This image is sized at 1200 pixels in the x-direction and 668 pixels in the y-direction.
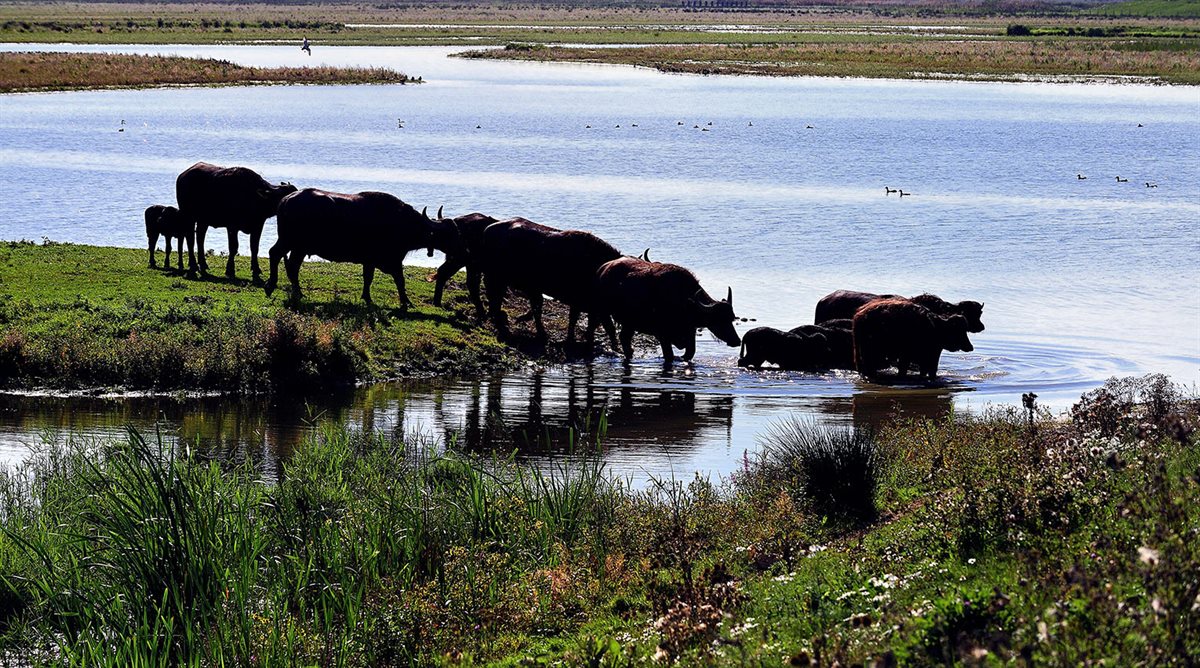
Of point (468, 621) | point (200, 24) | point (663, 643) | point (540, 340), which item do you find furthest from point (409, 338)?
point (200, 24)

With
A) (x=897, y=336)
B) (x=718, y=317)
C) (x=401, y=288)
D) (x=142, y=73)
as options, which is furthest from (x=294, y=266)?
(x=142, y=73)

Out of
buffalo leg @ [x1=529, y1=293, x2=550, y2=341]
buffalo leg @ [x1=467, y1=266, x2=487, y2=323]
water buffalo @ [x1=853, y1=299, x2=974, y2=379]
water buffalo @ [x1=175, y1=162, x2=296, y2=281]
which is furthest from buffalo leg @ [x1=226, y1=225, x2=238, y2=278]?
water buffalo @ [x1=853, y1=299, x2=974, y2=379]

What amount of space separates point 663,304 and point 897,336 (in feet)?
12.1

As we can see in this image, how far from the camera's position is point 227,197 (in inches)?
970

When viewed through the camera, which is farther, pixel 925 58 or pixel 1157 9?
pixel 1157 9

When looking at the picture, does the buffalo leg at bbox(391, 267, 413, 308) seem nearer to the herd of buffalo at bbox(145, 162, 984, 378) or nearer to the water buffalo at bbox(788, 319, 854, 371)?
the herd of buffalo at bbox(145, 162, 984, 378)

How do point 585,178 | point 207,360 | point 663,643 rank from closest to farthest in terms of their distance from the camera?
1. point 663,643
2. point 207,360
3. point 585,178

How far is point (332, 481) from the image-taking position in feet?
38.2

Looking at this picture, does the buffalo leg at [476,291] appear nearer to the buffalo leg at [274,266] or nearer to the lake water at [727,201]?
the lake water at [727,201]

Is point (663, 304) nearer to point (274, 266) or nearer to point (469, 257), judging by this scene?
point (469, 257)

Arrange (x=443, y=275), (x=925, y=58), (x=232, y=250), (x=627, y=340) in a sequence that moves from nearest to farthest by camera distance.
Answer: (x=627, y=340), (x=443, y=275), (x=232, y=250), (x=925, y=58)

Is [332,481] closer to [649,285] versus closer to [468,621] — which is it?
[468,621]

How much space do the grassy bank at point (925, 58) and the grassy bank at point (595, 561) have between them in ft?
284

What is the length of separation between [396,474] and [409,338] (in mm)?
9553
